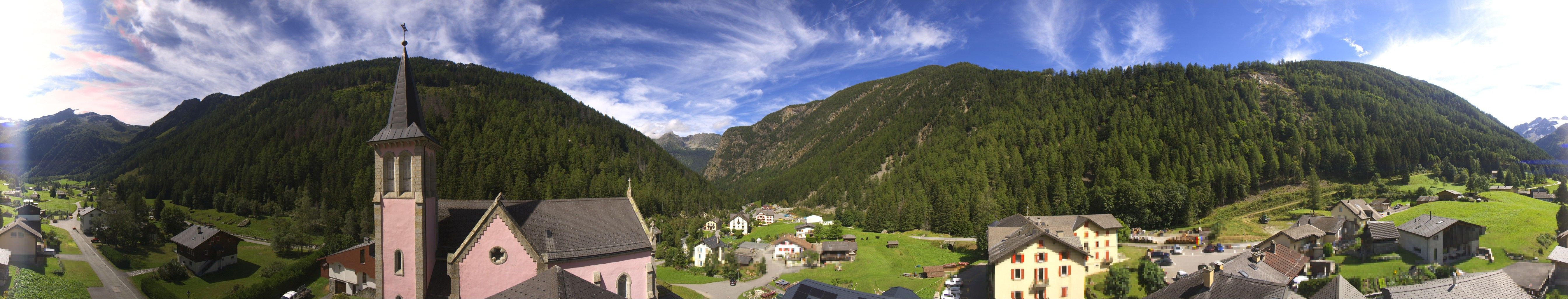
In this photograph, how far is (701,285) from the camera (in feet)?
151

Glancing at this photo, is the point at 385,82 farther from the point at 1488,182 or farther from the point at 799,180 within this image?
the point at 1488,182

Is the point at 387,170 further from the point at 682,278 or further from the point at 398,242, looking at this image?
the point at 682,278

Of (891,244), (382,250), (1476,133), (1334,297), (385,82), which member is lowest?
(891,244)

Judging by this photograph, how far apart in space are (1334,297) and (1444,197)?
54974 millimetres

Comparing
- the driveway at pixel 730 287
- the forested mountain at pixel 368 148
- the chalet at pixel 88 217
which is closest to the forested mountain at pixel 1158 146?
the driveway at pixel 730 287

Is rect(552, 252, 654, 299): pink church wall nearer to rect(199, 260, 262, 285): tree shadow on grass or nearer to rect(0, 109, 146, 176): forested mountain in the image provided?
rect(0, 109, 146, 176): forested mountain

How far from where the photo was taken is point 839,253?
2469 inches

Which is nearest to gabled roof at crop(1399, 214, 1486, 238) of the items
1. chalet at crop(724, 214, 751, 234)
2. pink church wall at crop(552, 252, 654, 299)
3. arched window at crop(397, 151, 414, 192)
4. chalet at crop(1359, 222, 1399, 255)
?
chalet at crop(1359, 222, 1399, 255)

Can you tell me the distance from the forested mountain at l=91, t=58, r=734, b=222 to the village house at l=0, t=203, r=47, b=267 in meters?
33.0

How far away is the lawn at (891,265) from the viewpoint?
144 ft

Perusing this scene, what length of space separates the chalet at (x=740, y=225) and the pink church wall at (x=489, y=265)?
76488 millimetres

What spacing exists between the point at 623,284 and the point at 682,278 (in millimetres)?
27659

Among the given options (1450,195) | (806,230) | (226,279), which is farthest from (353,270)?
(1450,195)

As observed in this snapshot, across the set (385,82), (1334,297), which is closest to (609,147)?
(385,82)
